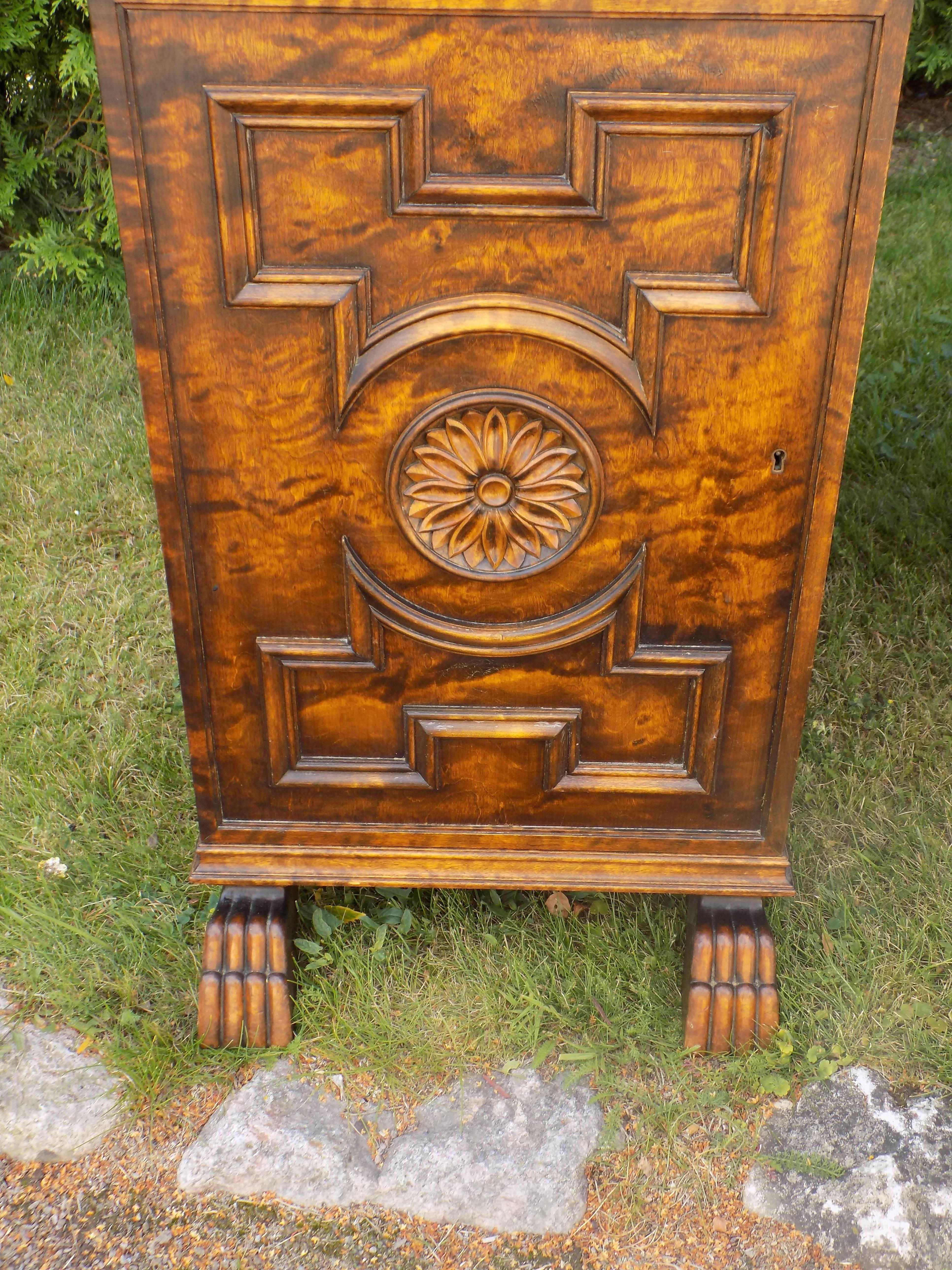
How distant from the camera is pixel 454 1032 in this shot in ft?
5.74

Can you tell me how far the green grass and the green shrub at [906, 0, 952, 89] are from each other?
2.55 m

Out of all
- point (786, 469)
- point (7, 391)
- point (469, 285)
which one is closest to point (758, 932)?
point (786, 469)

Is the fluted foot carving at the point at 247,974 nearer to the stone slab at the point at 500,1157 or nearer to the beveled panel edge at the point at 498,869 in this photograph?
the beveled panel edge at the point at 498,869

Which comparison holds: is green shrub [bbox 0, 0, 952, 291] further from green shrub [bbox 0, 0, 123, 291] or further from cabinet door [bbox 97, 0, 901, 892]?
cabinet door [bbox 97, 0, 901, 892]

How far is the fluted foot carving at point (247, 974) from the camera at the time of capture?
1.71 metres

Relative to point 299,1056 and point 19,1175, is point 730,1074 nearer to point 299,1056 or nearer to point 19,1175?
point 299,1056

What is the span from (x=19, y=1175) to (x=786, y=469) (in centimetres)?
143

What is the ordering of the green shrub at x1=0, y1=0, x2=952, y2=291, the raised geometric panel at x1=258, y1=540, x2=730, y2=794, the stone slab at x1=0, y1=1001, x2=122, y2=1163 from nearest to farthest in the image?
the raised geometric panel at x1=258, y1=540, x2=730, y2=794, the stone slab at x1=0, y1=1001, x2=122, y2=1163, the green shrub at x1=0, y1=0, x2=952, y2=291

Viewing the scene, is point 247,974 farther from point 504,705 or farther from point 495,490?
point 495,490

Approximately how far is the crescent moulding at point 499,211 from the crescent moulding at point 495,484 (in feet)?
0.28

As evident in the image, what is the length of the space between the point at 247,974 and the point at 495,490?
32.9 inches

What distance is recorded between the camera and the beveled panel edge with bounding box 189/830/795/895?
65.6 inches

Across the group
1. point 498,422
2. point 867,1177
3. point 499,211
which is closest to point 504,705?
point 498,422

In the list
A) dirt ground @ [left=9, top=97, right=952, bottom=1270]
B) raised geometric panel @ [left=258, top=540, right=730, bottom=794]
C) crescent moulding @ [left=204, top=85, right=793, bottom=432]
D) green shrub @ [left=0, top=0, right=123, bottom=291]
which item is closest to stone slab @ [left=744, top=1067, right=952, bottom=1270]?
dirt ground @ [left=9, top=97, right=952, bottom=1270]
